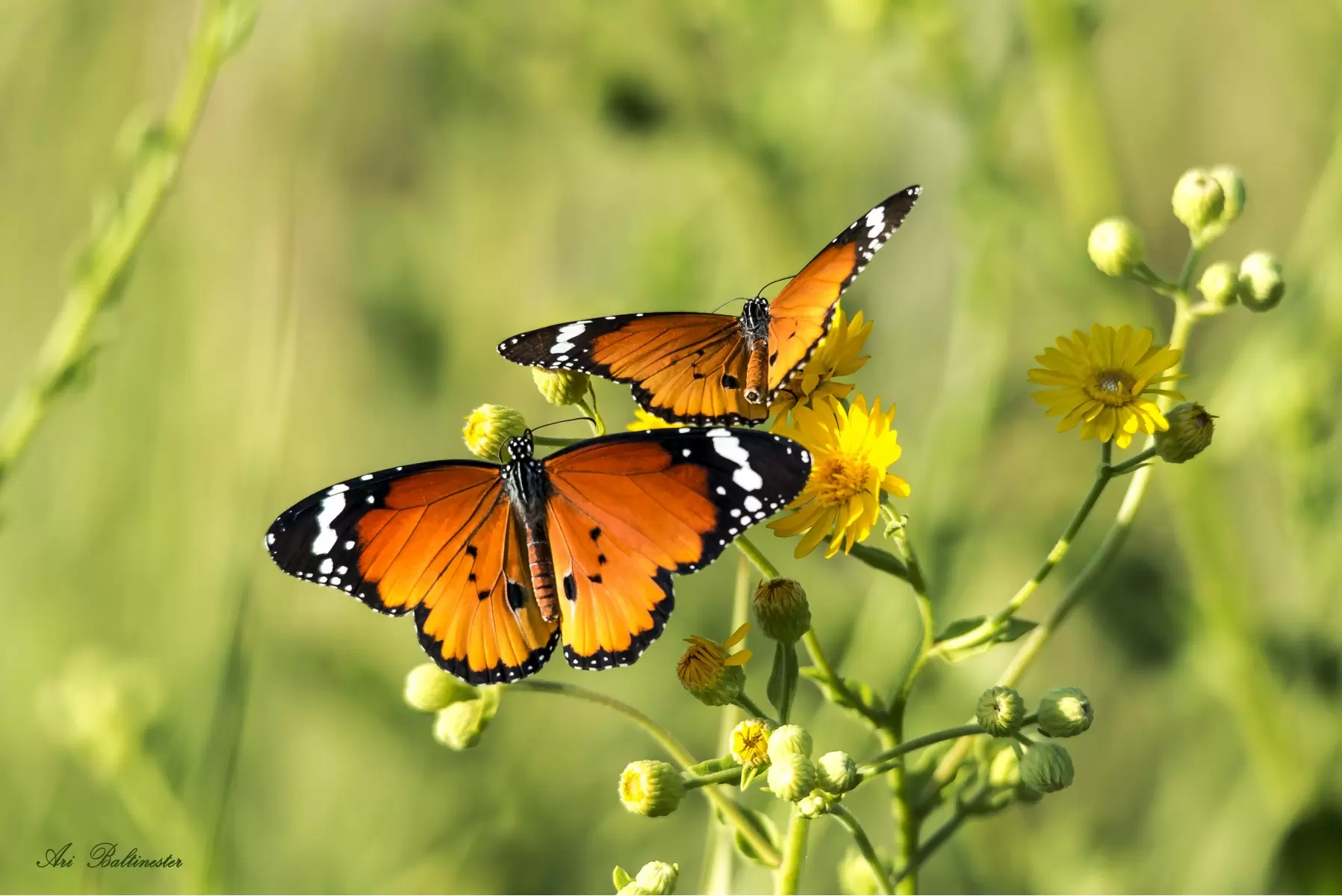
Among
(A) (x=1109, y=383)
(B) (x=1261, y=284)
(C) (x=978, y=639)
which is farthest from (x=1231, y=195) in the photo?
(C) (x=978, y=639)

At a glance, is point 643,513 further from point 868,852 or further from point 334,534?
point 868,852

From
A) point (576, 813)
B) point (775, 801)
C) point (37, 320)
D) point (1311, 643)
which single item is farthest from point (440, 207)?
point (1311, 643)

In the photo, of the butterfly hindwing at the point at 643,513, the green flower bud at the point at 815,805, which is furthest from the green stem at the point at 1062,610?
the butterfly hindwing at the point at 643,513

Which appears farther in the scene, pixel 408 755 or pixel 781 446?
pixel 408 755

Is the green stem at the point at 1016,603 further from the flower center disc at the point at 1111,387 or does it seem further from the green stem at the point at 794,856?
the green stem at the point at 794,856

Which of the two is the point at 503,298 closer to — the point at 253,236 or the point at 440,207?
the point at 440,207

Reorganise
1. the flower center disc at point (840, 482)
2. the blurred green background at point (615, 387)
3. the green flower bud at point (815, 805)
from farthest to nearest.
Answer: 1. the blurred green background at point (615, 387)
2. the flower center disc at point (840, 482)
3. the green flower bud at point (815, 805)
